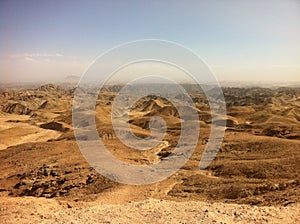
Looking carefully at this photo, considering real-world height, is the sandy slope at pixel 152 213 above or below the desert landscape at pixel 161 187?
above

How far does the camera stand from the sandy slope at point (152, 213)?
902 cm

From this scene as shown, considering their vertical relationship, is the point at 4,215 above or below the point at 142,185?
above

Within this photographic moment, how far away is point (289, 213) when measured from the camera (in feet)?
30.9

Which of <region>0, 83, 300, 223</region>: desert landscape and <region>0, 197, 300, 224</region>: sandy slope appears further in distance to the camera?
<region>0, 83, 300, 223</region>: desert landscape

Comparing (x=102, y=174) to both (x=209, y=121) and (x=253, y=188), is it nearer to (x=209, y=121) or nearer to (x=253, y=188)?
(x=253, y=188)

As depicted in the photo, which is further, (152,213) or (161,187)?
(161,187)

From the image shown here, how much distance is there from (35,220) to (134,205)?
9.78 ft

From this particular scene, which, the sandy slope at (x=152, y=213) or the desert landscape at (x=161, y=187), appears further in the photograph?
the desert landscape at (x=161, y=187)

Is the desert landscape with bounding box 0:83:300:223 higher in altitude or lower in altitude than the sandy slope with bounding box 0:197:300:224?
lower

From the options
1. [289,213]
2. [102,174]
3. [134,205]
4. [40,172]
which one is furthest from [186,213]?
[40,172]

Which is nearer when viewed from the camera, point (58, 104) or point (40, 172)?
point (40, 172)

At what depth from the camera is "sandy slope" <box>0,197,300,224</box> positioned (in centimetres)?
902

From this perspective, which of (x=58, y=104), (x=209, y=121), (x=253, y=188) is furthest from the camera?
(x=58, y=104)

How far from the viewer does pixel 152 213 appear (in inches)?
376
